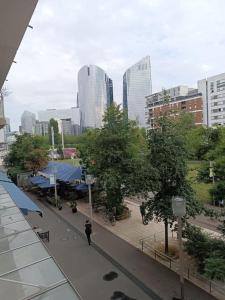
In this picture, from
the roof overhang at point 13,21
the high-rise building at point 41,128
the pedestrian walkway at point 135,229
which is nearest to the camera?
the roof overhang at point 13,21

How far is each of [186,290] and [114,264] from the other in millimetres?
3654

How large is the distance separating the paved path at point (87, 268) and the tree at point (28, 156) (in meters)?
18.9

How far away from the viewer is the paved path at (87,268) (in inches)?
451

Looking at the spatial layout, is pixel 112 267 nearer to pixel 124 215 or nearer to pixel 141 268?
pixel 141 268

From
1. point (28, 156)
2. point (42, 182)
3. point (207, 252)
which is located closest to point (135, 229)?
point (207, 252)

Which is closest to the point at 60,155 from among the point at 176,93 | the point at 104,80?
the point at 176,93

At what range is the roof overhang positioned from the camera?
157 inches

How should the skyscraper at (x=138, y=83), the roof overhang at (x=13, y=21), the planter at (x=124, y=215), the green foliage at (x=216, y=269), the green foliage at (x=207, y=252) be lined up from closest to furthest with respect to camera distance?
the roof overhang at (x=13, y=21)
the green foliage at (x=216, y=269)
the green foliage at (x=207, y=252)
the planter at (x=124, y=215)
the skyscraper at (x=138, y=83)

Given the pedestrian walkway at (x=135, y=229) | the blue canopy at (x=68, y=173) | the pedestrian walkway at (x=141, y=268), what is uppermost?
the blue canopy at (x=68, y=173)

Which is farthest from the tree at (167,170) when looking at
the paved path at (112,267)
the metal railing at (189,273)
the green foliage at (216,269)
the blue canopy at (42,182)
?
the blue canopy at (42,182)

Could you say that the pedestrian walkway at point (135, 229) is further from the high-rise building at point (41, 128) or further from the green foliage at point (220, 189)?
the high-rise building at point (41, 128)

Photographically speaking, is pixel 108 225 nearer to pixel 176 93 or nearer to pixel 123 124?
pixel 123 124

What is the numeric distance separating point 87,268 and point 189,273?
433cm

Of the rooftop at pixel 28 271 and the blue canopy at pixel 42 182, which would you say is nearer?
the rooftop at pixel 28 271
